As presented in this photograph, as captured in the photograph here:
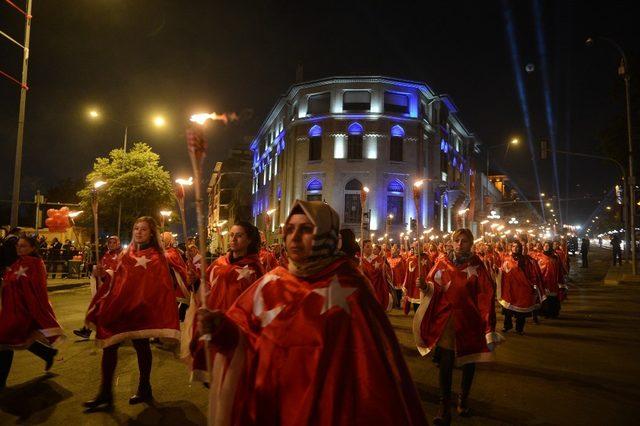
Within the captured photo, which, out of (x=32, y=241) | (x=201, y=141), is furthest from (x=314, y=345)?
(x=32, y=241)

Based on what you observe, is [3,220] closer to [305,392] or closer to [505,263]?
[505,263]

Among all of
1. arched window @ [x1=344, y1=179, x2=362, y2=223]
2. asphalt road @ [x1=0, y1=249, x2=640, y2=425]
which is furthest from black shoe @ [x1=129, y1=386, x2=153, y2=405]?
arched window @ [x1=344, y1=179, x2=362, y2=223]

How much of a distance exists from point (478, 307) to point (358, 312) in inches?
143

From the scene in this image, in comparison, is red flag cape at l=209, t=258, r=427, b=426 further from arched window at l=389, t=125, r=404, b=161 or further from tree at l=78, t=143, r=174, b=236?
arched window at l=389, t=125, r=404, b=161

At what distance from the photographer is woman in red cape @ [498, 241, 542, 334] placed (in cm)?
1101

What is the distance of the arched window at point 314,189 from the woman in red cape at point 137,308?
1444 inches

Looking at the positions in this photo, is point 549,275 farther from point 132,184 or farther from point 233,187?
point 233,187

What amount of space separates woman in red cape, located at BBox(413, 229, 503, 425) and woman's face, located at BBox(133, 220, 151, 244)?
135 inches

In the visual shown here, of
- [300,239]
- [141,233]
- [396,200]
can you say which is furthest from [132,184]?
[300,239]

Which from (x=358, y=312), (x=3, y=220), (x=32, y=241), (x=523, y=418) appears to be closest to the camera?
(x=358, y=312)

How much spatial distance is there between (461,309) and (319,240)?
129 inches

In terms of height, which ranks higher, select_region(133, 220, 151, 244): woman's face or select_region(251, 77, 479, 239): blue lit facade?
select_region(251, 77, 479, 239): blue lit facade

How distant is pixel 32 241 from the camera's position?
6.72 metres

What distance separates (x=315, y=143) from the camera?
4353 centimetres
